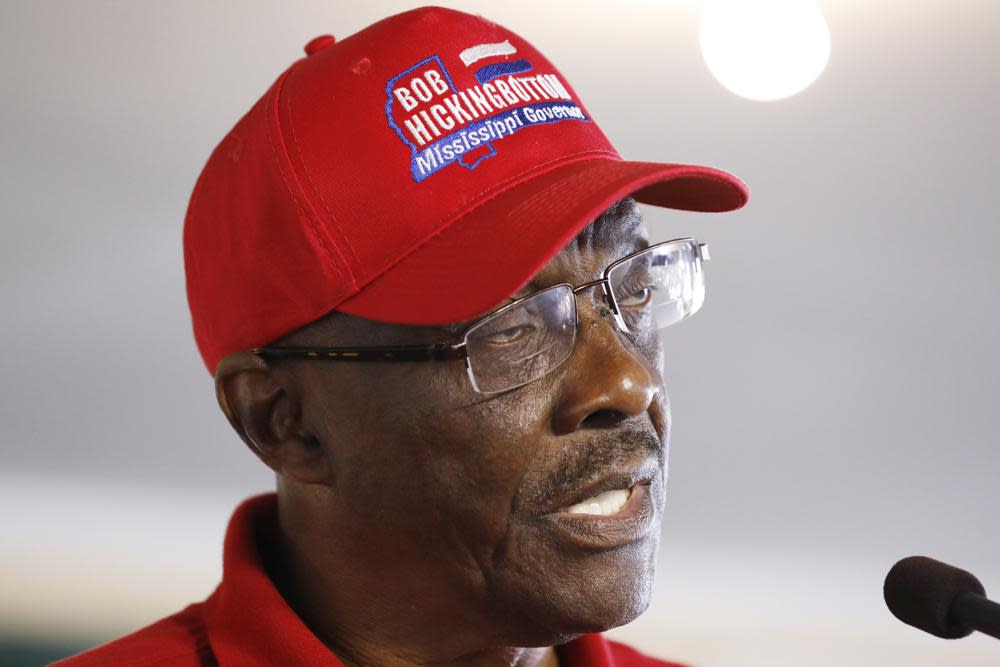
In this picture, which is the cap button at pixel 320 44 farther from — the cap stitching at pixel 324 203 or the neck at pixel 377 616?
the neck at pixel 377 616

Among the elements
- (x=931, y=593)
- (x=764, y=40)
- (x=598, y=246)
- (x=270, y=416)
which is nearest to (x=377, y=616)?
(x=270, y=416)

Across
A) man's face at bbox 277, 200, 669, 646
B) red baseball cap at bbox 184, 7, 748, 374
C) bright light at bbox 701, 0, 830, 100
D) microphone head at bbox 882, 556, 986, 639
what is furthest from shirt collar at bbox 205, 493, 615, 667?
bright light at bbox 701, 0, 830, 100

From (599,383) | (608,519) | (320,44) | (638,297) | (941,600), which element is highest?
(320,44)

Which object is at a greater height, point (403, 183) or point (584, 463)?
point (403, 183)

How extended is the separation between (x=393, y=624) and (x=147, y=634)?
1.03ft

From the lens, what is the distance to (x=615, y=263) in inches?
55.0

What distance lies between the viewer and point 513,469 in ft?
4.30

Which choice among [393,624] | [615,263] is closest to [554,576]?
[393,624]

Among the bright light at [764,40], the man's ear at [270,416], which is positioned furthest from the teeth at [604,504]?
the bright light at [764,40]

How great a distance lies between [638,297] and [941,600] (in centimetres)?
47

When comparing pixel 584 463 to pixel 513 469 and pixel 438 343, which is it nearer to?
pixel 513 469

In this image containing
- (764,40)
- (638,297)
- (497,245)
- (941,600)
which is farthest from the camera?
(764,40)

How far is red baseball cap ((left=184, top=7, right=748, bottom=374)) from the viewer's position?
1.31 m

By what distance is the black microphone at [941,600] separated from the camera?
1.06m
